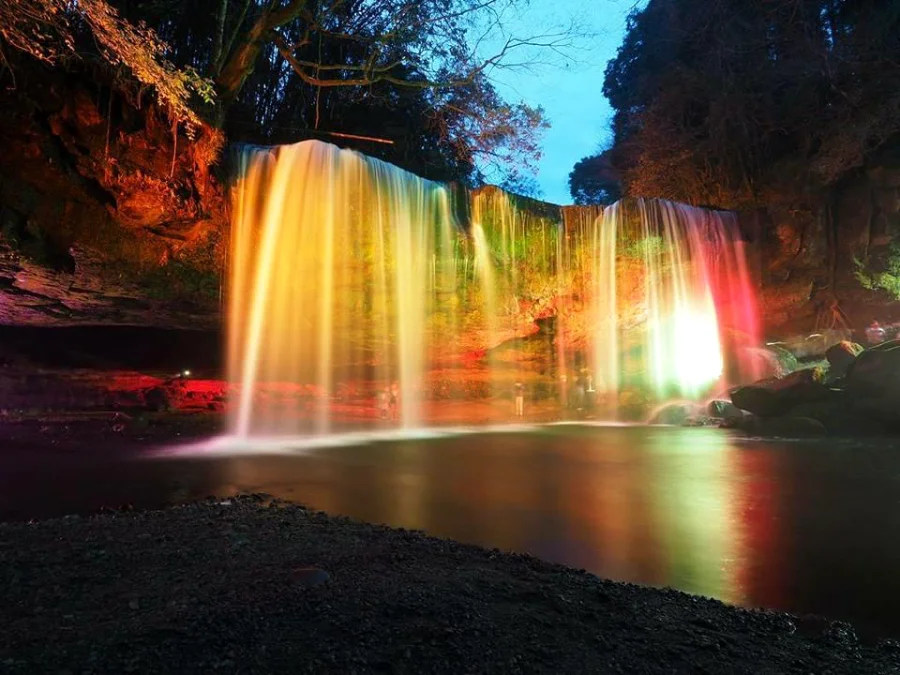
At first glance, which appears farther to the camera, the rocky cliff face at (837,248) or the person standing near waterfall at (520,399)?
the person standing near waterfall at (520,399)

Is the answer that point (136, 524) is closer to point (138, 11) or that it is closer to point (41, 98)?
point (41, 98)

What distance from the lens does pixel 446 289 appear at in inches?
584

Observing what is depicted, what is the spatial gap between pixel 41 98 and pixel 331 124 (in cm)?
1038

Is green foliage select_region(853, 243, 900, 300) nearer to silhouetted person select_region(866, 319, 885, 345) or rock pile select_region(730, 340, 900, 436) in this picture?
silhouetted person select_region(866, 319, 885, 345)

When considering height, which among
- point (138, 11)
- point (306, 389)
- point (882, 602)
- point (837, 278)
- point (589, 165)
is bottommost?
point (882, 602)

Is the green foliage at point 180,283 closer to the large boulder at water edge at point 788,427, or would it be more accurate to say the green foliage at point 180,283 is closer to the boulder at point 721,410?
the large boulder at water edge at point 788,427

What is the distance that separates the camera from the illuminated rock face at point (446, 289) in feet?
40.5

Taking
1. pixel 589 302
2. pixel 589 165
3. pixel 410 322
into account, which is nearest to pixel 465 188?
pixel 410 322

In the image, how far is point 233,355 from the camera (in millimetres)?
15820

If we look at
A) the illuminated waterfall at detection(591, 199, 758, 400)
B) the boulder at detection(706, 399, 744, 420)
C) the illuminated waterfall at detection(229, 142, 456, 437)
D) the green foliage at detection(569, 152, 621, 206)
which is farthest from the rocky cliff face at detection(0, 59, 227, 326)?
the green foliage at detection(569, 152, 621, 206)

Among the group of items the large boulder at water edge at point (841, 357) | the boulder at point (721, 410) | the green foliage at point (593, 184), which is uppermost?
the green foliage at point (593, 184)

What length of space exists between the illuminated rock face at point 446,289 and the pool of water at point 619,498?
499 cm

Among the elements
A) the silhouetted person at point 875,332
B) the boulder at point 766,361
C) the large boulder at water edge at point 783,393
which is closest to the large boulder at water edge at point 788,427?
the large boulder at water edge at point 783,393

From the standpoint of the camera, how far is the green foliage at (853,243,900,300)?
16.7 metres
